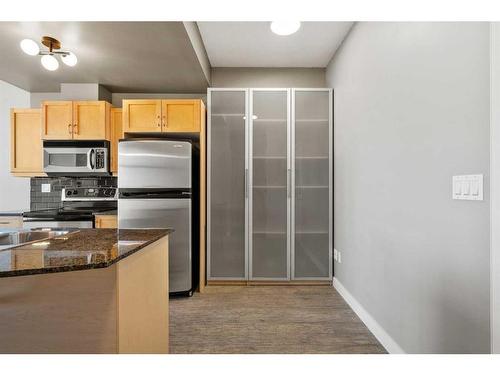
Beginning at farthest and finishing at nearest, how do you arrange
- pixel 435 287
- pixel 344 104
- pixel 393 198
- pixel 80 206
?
pixel 80 206 < pixel 344 104 < pixel 393 198 < pixel 435 287

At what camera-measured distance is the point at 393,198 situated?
1.97m

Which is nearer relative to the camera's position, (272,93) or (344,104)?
(344,104)

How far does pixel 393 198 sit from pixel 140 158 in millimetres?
2453

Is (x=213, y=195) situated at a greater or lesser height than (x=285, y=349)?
greater

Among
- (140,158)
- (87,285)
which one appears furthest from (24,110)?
(87,285)

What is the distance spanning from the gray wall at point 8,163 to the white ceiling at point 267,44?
2787 millimetres

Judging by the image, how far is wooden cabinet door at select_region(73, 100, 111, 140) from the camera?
349 cm

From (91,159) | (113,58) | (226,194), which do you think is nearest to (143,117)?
(113,58)

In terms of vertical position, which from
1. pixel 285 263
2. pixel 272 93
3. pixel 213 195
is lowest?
→ pixel 285 263

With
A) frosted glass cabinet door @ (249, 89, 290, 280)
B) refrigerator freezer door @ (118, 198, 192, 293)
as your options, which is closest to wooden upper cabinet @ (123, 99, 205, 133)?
frosted glass cabinet door @ (249, 89, 290, 280)

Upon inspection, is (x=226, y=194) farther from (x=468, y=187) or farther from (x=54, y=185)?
(x=468, y=187)

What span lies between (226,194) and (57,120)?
224 centimetres

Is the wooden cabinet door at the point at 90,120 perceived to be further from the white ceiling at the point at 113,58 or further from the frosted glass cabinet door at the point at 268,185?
the frosted glass cabinet door at the point at 268,185

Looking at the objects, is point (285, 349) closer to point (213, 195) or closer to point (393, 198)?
point (393, 198)
